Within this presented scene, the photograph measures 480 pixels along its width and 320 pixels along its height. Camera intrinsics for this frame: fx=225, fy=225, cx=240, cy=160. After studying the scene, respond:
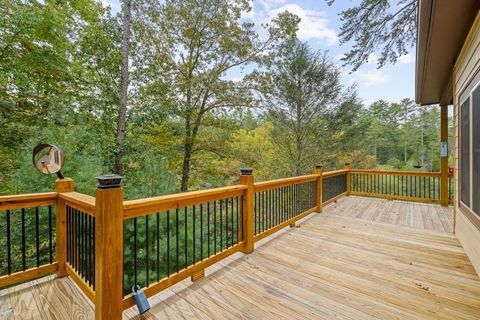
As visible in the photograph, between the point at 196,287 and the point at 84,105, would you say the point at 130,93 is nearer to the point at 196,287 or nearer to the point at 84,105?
the point at 84,105

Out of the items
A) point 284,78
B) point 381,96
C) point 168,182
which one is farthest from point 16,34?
point 381,96

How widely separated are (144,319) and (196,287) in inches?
20.9

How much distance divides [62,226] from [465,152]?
4.81 metres

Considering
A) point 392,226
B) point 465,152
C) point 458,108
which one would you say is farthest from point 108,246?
point 458,108

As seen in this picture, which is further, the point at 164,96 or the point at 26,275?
the point at 164,96

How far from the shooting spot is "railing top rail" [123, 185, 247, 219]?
1669 millimetres

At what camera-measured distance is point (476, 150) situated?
2.44 m

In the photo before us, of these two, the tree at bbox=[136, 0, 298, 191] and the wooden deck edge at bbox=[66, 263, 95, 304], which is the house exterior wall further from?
the tree at bbox=[136, 0, 298, 191]

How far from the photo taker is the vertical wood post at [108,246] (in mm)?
1471

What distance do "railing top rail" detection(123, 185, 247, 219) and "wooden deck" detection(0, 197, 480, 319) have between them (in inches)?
31.5

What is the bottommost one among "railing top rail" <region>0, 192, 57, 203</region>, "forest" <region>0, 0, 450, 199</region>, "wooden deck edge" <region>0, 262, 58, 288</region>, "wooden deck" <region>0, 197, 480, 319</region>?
"wooden deck" <region>0, 197, 480, 319</region>

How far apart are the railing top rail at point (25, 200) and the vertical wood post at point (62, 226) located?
7 cm

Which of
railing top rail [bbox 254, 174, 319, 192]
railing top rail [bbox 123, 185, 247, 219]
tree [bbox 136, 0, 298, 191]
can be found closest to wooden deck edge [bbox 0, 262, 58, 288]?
railing top rail [bbox 123, 185, 247, 219]

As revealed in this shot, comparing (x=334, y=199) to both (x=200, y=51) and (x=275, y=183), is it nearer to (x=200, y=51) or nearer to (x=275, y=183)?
(x=275, y=183)
